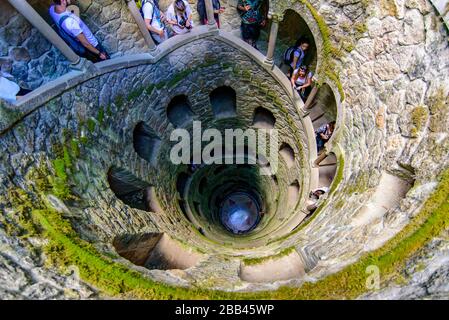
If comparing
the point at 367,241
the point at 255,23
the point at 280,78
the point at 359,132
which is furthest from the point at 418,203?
the point at 255,23

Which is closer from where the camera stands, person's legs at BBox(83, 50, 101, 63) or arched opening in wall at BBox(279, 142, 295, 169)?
person's legs at BBox(83, 50, 101, 63)

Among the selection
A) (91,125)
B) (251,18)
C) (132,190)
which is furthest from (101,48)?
(251,18)

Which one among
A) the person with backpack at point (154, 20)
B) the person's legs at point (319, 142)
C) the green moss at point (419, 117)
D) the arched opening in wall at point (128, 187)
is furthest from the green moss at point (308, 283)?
the person with backpack at point (154, 20)

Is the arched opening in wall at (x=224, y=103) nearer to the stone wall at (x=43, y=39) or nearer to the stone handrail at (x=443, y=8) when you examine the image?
the stone wall at (x=43, y=39)

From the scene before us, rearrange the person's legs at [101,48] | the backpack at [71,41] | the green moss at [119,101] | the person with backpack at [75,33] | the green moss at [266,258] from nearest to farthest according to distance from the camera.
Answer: the person with backpack at [75,33], the backpack at [71,41], the green moss at [266,258], the person's legs at [101,48], the green moss at [119,101]

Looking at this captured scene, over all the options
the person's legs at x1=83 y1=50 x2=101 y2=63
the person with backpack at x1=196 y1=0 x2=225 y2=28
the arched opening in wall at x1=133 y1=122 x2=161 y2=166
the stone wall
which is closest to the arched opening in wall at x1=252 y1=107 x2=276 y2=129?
the person with backpack at x1=196 y1=0 x2=225 y2=28

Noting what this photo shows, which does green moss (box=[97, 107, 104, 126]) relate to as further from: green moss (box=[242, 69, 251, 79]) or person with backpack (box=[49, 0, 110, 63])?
green moss (box=[242, 69, 251, 79])

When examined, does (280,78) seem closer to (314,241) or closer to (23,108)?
(314,241)
